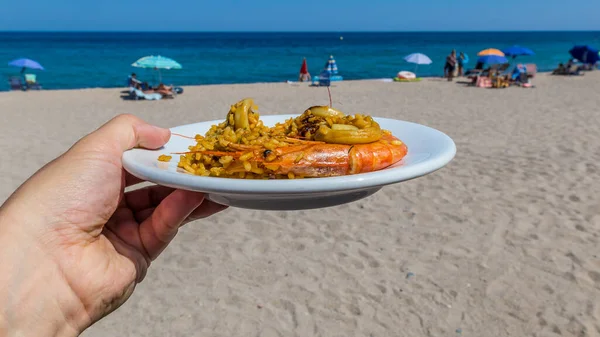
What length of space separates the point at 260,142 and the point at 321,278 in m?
3.95

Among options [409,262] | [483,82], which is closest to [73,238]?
[409,262]

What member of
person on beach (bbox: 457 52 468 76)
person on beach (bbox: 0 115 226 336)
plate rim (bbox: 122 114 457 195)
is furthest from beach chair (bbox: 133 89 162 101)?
plate rim (bbox: 122 114 457 195)

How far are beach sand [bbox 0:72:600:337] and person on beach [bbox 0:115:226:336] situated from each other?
2769 mm

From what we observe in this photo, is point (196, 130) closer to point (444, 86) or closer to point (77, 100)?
point (77, 100)

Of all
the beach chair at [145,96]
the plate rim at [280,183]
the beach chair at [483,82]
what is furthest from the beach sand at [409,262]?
the beach chair at [483,82]

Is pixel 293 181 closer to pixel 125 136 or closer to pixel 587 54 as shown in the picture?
pixel 125 136

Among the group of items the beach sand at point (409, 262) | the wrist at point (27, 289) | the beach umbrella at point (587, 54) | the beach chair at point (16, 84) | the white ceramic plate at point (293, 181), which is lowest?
the beach chair at point (16, 84)

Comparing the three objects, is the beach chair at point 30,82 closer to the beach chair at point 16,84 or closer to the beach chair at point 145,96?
the beach chair at point 16,84

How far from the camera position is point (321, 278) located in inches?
236

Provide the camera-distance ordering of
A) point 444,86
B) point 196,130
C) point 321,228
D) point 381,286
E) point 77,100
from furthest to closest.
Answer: point 444,86, point 77,100, point 321,228, point 381,286, point 196,130

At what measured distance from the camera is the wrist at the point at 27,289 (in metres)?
2.18

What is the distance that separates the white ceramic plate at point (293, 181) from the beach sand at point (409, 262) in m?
3.15

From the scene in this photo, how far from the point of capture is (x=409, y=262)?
6316mm

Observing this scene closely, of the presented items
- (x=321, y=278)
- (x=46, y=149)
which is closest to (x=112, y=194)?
(x=321, y=278)
